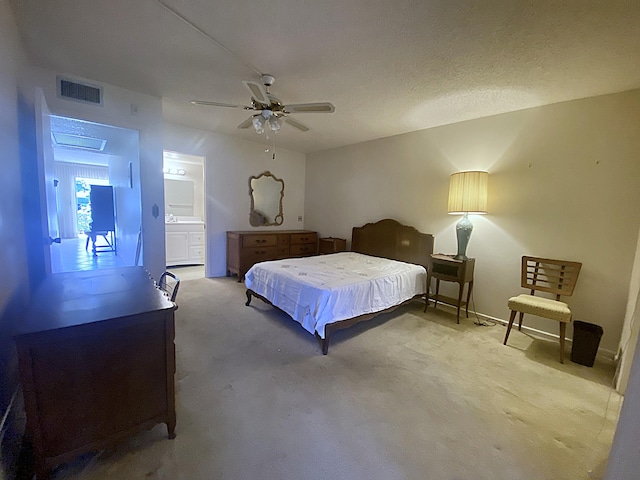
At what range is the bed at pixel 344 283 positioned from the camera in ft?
8.37

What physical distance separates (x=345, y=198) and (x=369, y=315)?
281 cm

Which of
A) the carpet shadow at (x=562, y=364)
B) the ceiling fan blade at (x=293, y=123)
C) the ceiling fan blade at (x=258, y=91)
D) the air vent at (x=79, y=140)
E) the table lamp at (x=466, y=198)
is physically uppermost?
the air vent at (x=79, y=140)

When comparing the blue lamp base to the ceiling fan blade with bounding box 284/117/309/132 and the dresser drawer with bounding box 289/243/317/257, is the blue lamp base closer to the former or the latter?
the ceiling fan blade with bounding box 284/117/309/132

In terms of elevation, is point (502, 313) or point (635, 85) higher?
point (635, 85)

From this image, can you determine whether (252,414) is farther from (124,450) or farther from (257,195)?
(257,195)

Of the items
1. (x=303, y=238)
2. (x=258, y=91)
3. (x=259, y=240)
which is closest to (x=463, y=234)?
(x=258, y=91)

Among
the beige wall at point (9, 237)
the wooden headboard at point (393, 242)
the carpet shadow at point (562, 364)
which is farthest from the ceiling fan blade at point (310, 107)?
the carpet shadow at point (562, 364)

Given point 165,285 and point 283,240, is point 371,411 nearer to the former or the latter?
point 165,285

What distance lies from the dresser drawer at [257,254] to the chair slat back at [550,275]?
377 centimetres

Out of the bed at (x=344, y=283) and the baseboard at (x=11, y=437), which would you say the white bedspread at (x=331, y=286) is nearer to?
the bed at (x=344, y=283)

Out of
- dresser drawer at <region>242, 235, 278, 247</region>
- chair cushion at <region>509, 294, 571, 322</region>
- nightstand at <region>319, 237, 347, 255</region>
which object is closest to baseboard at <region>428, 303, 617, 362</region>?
chair cushion at <region>509, 294, 571, 322</region>

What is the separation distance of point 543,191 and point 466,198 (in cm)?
75

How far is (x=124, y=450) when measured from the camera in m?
1.43

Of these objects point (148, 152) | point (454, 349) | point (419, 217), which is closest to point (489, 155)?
point (419, 217)
